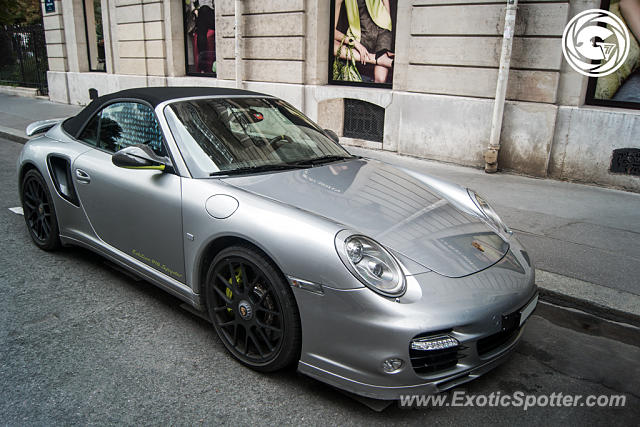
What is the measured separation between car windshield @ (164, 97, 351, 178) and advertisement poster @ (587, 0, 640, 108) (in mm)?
5136

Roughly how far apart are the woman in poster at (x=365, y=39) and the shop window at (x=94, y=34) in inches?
381

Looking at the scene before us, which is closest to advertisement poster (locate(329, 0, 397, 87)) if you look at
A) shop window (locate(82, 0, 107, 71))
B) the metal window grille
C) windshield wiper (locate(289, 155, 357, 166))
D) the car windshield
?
the metal window grille

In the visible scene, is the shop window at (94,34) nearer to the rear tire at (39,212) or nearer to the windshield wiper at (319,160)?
the rear tire at (39,212)

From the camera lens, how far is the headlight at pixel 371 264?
241 centimetres

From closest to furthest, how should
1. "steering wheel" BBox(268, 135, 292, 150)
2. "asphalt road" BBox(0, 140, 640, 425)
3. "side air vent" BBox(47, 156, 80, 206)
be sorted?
"asphalt road" BBox(0, 140, 640, 425)
"steering wheel" BBox(268, 135, 292, 150)
"side air vent" BBox(47, 156, 80, 206)

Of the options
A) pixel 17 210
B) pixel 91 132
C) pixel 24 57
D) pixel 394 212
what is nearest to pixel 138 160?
pixel 91 132

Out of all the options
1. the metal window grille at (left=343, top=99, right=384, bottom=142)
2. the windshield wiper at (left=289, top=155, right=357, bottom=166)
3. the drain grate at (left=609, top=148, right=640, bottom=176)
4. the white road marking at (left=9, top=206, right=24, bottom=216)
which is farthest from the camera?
the metal window grille at (left=343, top=99, right=384, bottom=142)

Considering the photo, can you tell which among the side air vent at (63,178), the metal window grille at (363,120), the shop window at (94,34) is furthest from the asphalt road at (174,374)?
the shop window at (94,34)

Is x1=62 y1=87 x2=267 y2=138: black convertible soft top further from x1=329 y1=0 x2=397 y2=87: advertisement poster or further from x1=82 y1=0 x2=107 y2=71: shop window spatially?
x1=82 y1=0 x2=107 y2=71: shop window

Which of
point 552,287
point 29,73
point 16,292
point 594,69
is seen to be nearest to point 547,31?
point 594,69

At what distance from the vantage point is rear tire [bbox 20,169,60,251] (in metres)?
4.33

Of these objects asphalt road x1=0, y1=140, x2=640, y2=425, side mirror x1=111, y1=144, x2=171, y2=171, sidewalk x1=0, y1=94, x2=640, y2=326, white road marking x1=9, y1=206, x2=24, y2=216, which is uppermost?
side mirror x1=111, y1=144, x2=171, y2=171

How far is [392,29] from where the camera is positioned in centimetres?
931

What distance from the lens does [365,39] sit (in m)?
9.73
